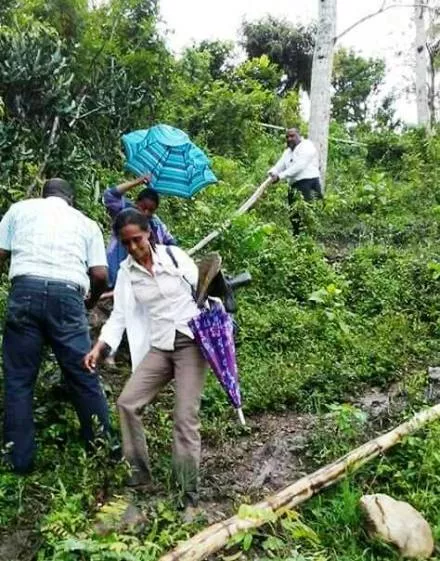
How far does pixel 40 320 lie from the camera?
14.9 feet

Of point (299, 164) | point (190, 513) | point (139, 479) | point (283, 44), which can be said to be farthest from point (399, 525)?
point (283, 44)

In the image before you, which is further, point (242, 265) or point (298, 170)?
point (298, 170)

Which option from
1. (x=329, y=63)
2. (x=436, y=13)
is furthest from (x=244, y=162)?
(x=436, y=13)

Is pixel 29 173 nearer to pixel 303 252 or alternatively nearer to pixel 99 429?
pixel 303 252

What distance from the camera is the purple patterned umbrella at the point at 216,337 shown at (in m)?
4.32

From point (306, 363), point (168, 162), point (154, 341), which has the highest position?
point (168, 162)

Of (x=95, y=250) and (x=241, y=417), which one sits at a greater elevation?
(x=95, y=250)

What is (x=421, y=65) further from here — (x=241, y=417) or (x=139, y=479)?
(x=139, y=479)

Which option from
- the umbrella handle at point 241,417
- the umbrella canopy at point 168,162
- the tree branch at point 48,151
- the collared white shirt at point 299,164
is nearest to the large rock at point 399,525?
the umbrella handle at point 241,417

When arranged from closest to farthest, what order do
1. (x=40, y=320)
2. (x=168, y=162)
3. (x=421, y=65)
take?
(x=40, y=320)
(x=168, y=162)
(x=421, y=65)

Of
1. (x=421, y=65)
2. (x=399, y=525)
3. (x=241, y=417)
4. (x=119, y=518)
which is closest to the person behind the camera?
(x=119, y=518)

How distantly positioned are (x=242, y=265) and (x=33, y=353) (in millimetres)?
4037

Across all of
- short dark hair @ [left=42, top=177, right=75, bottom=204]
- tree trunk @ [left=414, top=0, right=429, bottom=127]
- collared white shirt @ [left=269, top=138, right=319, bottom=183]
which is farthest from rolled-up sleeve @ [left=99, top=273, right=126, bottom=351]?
tree trunk @ [left=414, top=0, right=429, bottom=127]

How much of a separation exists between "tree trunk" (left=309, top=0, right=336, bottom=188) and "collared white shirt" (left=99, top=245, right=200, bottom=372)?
7741mm
